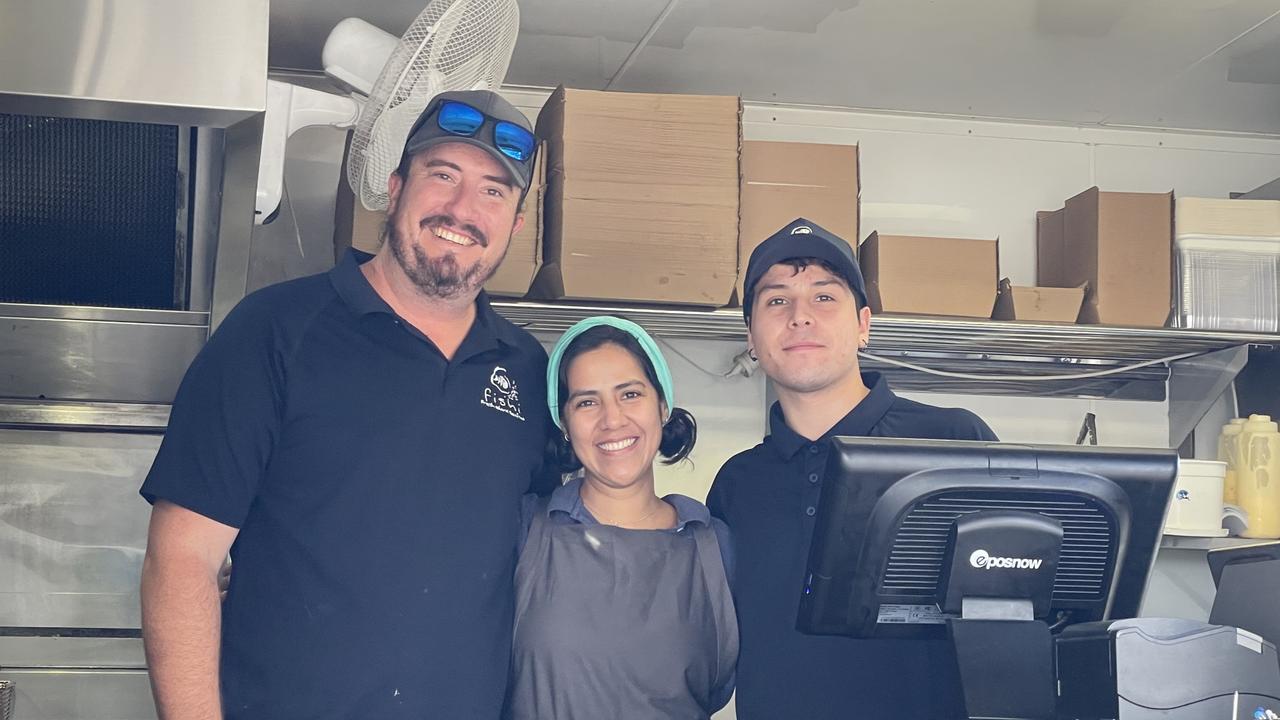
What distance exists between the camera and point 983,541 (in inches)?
49.7

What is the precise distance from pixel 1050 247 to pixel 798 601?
78.3 inches

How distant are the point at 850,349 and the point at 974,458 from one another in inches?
29.7

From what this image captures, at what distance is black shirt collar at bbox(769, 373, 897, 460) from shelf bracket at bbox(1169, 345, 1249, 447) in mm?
1786

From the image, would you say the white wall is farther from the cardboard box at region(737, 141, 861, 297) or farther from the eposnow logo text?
the eposnow logo text

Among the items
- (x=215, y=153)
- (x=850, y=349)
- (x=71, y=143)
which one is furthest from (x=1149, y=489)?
(x=71, y=143)

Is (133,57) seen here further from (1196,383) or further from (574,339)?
(1196,383)

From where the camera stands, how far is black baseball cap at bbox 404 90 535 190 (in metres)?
1.91

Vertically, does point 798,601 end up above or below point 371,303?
below

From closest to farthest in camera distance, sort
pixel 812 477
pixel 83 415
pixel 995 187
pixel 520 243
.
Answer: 1. pixel 812 477
2. pixel 83 415
3. pixel 520 243
4. pixel 995 187

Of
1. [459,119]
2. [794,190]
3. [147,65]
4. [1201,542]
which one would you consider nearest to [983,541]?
[459,119]

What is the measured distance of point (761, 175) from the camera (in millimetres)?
3029

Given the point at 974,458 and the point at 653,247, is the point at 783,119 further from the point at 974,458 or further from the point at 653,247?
the point at 974,458

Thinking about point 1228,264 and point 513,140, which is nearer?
point 513,140

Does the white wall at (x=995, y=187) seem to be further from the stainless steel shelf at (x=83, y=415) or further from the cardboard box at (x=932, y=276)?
the stainless steel shelf at (x=83, y=415)
